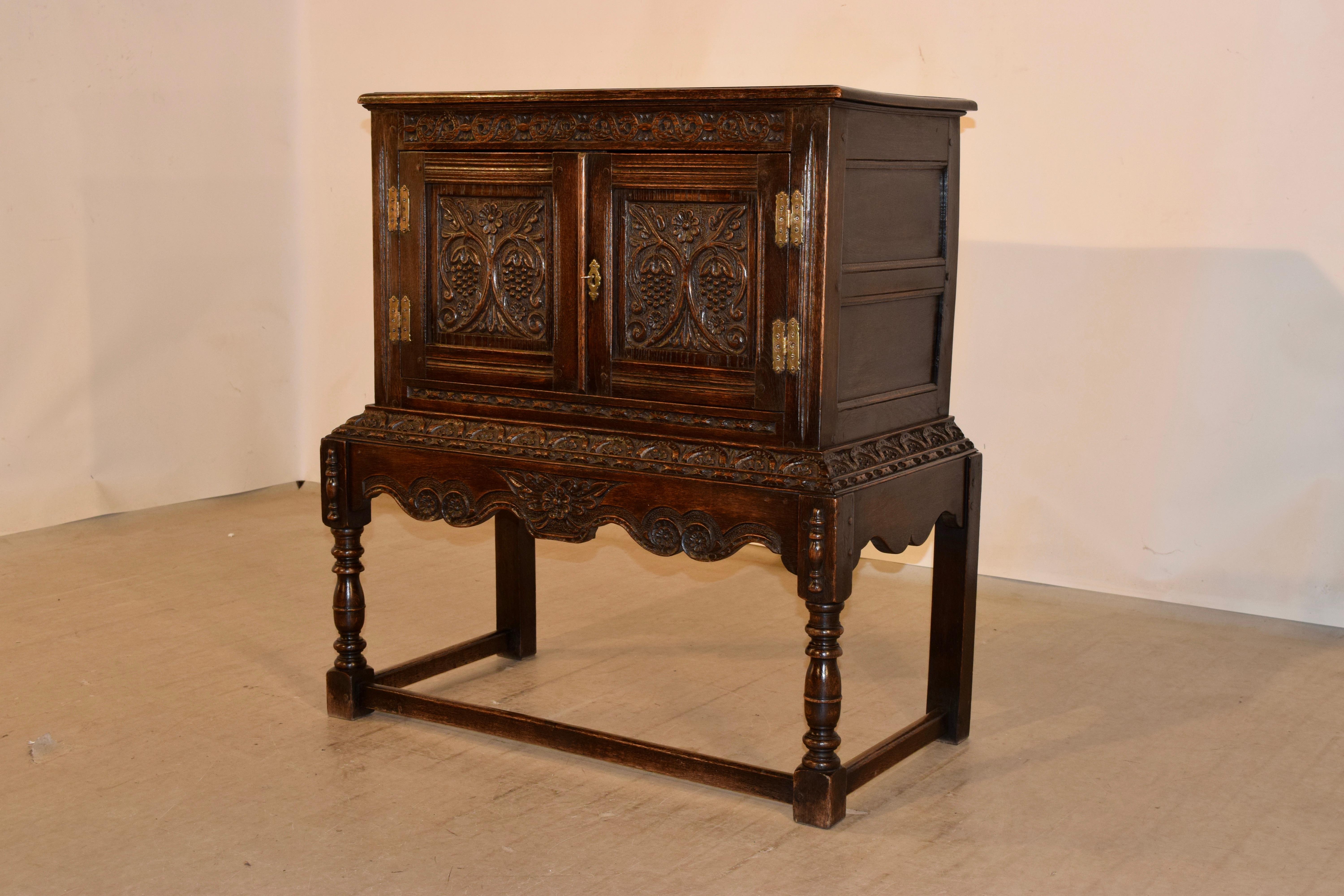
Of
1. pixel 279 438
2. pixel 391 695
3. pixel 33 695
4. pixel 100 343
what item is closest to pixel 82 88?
pixel 100 343

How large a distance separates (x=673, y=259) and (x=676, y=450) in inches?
15.0

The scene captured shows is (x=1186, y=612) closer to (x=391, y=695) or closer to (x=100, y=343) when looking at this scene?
(x=391, y=695)

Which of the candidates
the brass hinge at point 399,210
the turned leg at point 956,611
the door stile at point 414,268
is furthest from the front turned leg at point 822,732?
the brass hinge at point 399,210

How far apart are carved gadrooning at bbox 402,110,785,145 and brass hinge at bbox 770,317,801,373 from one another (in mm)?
345

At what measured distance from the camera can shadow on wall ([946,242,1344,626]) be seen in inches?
166

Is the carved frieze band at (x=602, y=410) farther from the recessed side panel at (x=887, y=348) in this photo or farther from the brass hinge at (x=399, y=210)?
the brass hinge at (x=399, y=210)

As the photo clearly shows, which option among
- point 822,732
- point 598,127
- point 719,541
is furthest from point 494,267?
point 822,732

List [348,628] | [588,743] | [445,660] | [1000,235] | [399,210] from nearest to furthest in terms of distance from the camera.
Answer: [588,743] → [399,210] → [348,628] → [445,660] → [1000,235]

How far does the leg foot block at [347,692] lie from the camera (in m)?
3.34

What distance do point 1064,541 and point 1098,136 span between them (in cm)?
127

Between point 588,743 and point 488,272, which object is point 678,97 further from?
point 588,743

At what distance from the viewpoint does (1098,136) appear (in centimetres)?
441

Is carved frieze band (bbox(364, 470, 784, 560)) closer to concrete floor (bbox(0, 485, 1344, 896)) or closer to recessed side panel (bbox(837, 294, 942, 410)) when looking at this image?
recessed side panel (bbox(837, 294, 942, 410))

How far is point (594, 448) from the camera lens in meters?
2.96
